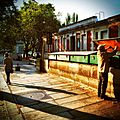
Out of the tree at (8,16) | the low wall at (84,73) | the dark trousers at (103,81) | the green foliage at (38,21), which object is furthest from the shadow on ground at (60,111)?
the green foliage at (38,21)

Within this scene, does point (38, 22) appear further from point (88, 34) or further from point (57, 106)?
point (57, 106)

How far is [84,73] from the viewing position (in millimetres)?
9500

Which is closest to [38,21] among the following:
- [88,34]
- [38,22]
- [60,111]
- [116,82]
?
[38,22]

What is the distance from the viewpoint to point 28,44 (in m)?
39.1

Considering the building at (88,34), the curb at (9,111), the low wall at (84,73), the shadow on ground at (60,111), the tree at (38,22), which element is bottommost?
the curb at (9,111)

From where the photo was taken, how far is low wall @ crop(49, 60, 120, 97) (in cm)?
704

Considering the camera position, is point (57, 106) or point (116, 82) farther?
point (116, 82)

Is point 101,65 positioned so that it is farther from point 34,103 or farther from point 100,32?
point 100,32

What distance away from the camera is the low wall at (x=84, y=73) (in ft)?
23.1

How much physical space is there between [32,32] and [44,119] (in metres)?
26.8

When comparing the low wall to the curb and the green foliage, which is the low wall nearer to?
the curb

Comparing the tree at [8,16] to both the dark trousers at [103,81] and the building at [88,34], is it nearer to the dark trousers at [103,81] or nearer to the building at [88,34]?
the dark trousers at [103,81]

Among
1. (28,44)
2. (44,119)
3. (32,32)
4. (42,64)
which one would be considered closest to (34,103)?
(44,119)

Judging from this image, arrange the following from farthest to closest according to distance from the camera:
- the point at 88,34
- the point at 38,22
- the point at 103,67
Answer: the point at 38,22
the point at 88,34
the point at 103,67
